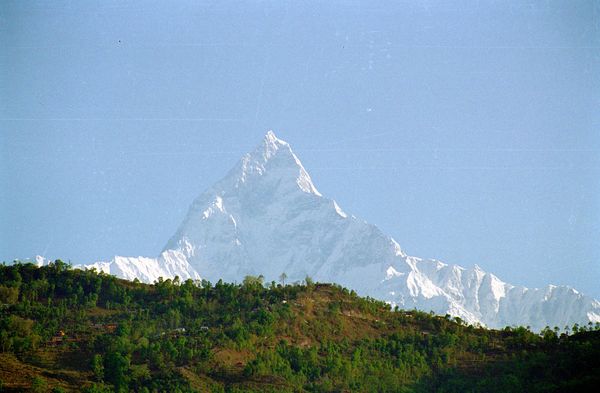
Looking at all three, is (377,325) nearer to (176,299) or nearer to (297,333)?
(297,333)

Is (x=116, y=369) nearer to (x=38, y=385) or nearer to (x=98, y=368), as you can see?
(x=98, y=368)

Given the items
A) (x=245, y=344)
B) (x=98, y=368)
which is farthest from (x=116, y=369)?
(x=245, y=344)

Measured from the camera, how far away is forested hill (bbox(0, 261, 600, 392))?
83.4 metres

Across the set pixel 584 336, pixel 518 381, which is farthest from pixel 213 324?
pixel 584 336

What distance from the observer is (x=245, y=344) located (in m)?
91.2

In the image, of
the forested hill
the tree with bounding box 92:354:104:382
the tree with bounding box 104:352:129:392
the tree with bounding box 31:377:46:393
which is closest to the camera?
the tree with bounding box 31:377:46:393

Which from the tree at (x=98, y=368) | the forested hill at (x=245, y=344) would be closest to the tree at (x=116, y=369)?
the forested hill at (x=245, y=344)

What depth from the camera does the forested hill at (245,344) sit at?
83.4 metres

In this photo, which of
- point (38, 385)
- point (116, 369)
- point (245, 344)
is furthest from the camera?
point (245, 344)

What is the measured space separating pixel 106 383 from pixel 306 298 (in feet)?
97.4

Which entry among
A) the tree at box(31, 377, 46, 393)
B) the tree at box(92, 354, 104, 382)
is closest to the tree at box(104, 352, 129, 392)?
the tree at box(92, 354, 104, 382)

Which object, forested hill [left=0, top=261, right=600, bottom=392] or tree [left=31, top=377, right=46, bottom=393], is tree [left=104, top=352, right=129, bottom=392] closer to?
forested hill [left=0, top=261, right=600, bottom=392]

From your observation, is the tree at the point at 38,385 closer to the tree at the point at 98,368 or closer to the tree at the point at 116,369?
the tree at the point at 98,368

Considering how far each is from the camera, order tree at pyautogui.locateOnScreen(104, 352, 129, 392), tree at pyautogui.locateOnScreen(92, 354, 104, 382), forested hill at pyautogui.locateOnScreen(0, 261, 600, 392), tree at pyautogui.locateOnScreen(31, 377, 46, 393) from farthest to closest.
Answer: forested hill at pyautogui.locateOnScreen(0, 261, 600, 392) → tree at pyautogui.locateOnScreen(92, 354, 104, 382) → tree at pyautogui.locateOnScreen(104, 352, 129, 392) → tree at pyautogui.locateOnScreen(31, 377, 46, 393)
